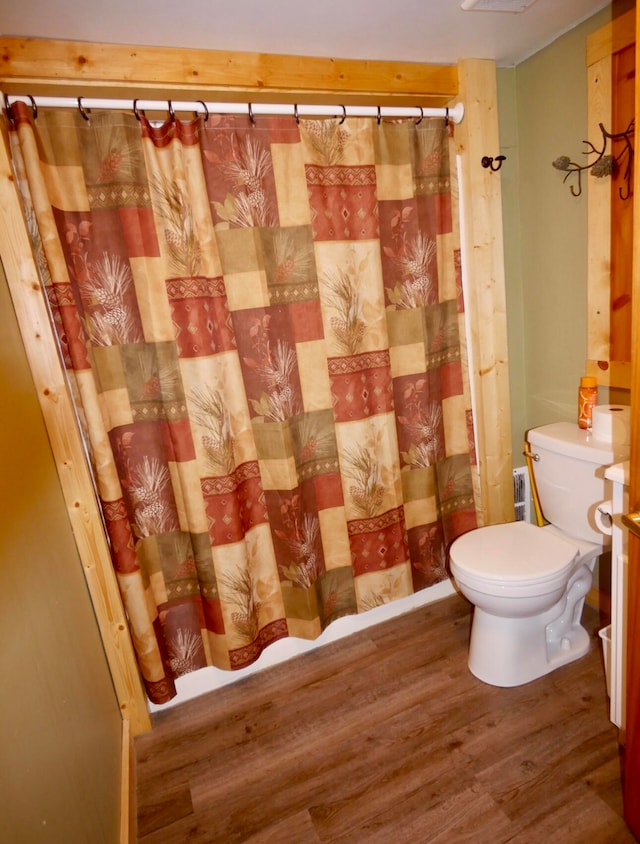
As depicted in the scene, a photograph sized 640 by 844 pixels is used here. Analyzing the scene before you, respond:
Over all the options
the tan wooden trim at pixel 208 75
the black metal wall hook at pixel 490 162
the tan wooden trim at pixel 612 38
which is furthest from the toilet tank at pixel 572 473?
the tan wooden trim at pixel 208 75

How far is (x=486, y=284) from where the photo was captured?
205 centimetres

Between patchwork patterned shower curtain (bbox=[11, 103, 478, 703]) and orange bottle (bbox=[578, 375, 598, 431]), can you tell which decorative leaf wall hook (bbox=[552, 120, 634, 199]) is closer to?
patchwork patterned shower curtain (bbox=[11, 103, 478, 703])

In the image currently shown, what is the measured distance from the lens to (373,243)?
5.92 feet

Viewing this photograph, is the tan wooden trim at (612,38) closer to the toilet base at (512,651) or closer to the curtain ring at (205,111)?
the curtain ring at (205,111)

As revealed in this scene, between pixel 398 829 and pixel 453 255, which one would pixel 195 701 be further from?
pixel 453 255

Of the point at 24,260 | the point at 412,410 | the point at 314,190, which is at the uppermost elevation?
the point at 314,190

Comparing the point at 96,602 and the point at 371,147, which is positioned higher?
the point at 371,147

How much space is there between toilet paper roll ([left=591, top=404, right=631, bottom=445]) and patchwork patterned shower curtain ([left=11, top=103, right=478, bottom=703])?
527 mm

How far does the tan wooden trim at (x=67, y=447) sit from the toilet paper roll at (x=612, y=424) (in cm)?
177

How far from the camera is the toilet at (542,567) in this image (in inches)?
64.4

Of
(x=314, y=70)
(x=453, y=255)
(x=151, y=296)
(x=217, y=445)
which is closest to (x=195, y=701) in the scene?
(x=217, y=445)

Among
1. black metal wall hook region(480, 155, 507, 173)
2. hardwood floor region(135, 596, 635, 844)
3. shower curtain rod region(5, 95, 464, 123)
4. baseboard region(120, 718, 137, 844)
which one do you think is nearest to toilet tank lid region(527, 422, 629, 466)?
hardwood floor region(135, 596, 635, 844)

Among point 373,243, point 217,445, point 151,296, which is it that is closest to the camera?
point 151,296

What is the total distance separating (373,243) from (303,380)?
581mm
